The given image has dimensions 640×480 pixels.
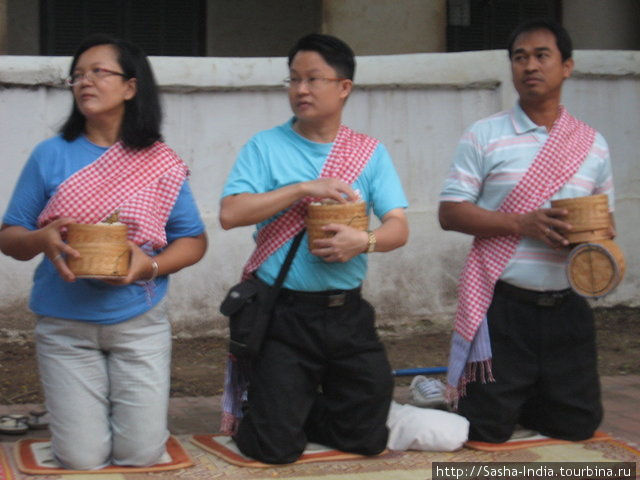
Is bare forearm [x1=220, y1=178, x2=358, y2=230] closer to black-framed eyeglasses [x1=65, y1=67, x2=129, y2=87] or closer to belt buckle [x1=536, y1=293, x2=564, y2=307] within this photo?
black-framed eyeglasses [x1=65, y1=67, x2=129, y2=87]

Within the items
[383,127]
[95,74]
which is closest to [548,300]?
[95,74]

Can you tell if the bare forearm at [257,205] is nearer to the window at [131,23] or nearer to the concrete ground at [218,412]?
the concrete ground at [218,412]

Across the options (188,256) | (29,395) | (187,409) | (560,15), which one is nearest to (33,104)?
(29,395)

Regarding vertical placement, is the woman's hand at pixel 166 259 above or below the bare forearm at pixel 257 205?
below

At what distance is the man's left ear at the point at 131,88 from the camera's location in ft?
14.5

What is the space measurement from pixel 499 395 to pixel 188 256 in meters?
1.54

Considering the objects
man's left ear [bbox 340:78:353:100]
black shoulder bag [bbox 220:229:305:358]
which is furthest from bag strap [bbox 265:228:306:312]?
man's left ear [bbox 340:78:353:100]

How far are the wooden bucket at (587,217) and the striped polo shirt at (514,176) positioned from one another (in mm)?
208

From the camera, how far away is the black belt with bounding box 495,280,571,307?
4.89 meters

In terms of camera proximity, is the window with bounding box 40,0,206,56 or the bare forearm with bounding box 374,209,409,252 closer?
the bare forearm with bounding box 374,209,409,252

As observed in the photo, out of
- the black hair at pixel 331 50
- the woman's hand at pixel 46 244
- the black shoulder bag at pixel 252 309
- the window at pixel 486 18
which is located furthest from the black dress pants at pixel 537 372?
the window at pixel 486 18

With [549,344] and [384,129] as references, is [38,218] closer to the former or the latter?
[549,344]

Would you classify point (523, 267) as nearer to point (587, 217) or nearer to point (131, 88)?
point (587, 217)

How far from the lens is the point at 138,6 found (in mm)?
10148
